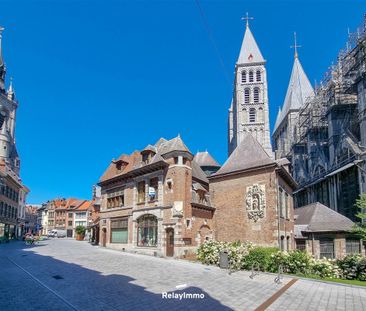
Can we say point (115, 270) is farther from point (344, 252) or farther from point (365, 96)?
point (365, 96)

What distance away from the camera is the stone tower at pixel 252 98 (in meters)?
77.4

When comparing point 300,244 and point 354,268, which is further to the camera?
point 300,244

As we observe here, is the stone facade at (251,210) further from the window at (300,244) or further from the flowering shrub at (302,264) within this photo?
the flowering shrub at (302,264)

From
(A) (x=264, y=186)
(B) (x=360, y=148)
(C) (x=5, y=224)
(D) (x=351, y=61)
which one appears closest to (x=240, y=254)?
(A) (x=264, y=186)

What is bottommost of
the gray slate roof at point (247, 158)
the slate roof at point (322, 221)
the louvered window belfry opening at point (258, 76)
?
the slate roof at point (322, 221)

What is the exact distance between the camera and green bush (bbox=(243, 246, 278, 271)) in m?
17.2

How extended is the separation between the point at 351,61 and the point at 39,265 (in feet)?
144

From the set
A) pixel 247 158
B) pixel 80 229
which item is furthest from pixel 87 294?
pixel 80 229

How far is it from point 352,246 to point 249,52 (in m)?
69.2

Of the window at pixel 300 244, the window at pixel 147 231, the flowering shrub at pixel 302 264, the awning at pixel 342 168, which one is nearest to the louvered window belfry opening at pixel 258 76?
the awning at pixel 342 168

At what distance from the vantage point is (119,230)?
3002 cm

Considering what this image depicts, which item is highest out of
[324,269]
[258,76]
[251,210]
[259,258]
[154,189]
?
[258,76]

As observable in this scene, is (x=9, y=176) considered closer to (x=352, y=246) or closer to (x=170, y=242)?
(x=170, y=242)

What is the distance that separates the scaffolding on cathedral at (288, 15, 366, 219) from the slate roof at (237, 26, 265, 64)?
1088 inches
